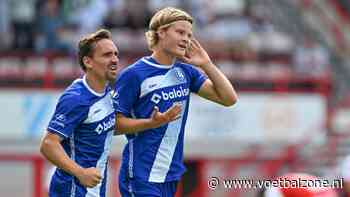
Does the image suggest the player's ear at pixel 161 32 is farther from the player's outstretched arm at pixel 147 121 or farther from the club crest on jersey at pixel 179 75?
the player's outstretched arm at pixel 147 121

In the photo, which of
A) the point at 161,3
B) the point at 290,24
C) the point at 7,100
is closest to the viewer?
the point at 7,100

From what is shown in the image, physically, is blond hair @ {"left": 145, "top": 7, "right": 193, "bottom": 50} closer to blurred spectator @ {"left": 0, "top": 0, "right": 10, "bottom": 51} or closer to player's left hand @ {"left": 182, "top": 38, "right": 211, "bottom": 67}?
player's left hand @ {"left": 182, "top": 38, "right": 211, "bottom": 67}

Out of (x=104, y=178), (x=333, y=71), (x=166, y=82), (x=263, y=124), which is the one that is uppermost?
(x=333, y=71)

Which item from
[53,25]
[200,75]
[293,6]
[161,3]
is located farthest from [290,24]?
[200,75]

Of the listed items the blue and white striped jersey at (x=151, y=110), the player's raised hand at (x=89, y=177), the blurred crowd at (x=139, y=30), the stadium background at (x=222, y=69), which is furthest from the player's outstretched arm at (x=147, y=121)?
the blurred crowd at (x=139, y=30)

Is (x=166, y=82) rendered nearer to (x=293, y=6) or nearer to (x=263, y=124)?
(x=263, y=124)

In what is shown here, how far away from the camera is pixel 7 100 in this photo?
63.9 feet

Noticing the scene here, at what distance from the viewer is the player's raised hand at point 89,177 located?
7.09 metres

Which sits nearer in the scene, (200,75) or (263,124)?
(200,75)

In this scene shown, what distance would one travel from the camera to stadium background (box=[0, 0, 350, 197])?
19.3 meters

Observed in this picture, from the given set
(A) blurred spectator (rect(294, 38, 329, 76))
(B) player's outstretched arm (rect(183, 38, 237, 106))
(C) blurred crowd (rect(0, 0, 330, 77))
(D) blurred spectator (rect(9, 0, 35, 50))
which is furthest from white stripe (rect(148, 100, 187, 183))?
(A) blurred spectator (rect(294, 38, 329, 76))

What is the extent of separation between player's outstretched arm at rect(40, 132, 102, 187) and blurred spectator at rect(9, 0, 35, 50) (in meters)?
12.8

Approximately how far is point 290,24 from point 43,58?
517 cm

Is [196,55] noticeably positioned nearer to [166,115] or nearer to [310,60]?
[166,115]
